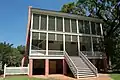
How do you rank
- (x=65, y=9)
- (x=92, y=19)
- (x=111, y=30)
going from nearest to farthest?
(x=92, y=19)
(x=111, y=30)
(x=65, y=9)

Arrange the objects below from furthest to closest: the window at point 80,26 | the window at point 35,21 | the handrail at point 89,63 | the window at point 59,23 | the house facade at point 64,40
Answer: the window at point 80,26
the window at point 59,23
the window at point 35,21
the house facade at point 64,40
the handrail at point 89,63

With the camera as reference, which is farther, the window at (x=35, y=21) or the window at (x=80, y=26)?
the window at (x=80, y=26)

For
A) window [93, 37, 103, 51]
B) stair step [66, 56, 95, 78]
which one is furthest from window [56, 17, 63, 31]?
window [93, 37, 103, 51]

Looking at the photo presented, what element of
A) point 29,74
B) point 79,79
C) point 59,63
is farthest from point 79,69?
point 59,63

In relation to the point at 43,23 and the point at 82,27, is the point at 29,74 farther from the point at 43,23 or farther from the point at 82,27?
the point at 82,27

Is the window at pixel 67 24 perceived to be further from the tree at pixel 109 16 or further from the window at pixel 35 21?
the tree at pixel 109 16

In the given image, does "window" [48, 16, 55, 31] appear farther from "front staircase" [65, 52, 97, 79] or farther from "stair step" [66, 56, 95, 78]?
"stair step" [66, 56, 95, 78]

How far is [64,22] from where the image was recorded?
77.2 feet

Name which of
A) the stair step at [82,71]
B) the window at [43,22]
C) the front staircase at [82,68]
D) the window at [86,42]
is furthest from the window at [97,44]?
the window at [43,22]

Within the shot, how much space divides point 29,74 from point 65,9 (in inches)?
813

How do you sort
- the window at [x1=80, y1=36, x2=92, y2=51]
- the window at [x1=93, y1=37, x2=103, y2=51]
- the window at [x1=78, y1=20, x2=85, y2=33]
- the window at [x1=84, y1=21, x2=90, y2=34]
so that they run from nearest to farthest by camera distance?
the window at [x1=80, y1=36, x2=92, y2=51], the window at [x1=78, y1=20, x2=85, y2=33], the window at [x1=84, y1=21, x2=90, y2=34], the window at [x1=93, y1=37, x2=103, y2=51]

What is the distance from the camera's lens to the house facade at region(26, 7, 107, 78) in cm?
2081

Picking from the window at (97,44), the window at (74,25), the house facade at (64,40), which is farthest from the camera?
the window at (97,44)

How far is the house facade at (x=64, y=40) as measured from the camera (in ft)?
68.3
